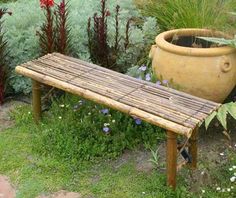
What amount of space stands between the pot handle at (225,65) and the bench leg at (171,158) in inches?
39.2

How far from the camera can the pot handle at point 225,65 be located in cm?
382

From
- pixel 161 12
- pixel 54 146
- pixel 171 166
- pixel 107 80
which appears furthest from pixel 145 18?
pixel 171 166

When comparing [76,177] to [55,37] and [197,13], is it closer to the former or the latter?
[55,37]

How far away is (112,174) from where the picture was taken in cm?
346

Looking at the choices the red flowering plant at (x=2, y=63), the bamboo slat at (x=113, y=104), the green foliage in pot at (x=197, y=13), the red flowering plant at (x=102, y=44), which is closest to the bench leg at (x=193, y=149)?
the bamboo slat at (x=113, y=104)

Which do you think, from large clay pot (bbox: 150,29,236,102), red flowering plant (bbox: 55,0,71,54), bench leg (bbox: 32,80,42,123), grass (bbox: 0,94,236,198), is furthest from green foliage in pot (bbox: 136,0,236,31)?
bench leg (bbox: 32,80,42,123)

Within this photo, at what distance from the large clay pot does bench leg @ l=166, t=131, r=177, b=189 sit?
906 mm

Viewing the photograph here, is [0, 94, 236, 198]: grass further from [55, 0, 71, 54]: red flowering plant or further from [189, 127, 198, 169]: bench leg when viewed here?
[55, 0, 71, 54]: red flowering plant

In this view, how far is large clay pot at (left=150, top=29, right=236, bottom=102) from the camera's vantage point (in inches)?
150

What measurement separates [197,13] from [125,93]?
1.70 meters

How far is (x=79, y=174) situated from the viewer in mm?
3467

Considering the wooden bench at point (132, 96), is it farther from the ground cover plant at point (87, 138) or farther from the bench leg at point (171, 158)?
the ground cover plant at point (87, 138)

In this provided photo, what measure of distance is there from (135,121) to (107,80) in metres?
0.40

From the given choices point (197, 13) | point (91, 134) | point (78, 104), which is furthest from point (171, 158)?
point (197, 13)
